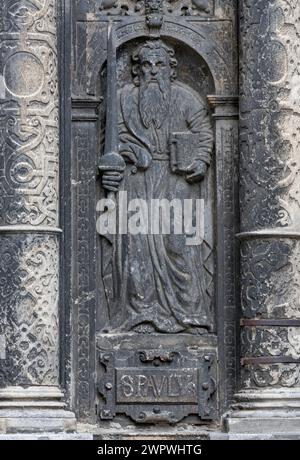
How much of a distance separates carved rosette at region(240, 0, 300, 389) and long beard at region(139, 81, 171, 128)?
71 centimetres

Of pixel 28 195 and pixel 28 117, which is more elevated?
pixel 28 117

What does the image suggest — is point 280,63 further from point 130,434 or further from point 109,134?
point 130,434

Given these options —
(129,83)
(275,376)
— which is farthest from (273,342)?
(129,83)

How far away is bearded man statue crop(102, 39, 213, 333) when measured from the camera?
48.0ft

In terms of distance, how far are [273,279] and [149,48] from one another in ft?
7.39

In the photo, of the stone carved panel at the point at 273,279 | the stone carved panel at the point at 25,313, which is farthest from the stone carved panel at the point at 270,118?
the stone carved panel at the point at 25,313

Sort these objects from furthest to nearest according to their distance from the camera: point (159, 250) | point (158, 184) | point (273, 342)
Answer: point (158, 184), point (159, 250), point (273, 342)

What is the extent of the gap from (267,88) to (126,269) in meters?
1.91

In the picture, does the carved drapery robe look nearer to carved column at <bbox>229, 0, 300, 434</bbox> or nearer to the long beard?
the long beard

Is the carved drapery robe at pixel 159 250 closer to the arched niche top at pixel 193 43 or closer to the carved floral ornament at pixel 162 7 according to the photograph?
the arched niche top at pixel 193 43

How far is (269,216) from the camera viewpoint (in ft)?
46.8

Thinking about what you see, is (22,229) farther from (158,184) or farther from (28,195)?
(158,184)

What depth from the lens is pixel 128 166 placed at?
14.8m

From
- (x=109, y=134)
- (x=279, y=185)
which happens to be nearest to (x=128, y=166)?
(x=109, y=134)
